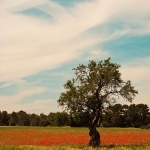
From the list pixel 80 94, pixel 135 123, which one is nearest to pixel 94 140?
pixel 80 94

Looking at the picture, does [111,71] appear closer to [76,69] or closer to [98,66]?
[98,66]

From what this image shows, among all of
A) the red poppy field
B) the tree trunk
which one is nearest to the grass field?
the red poppy field

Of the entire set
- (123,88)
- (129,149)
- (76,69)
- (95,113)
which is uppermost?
(76,69)

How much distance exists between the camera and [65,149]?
2822 centimetres

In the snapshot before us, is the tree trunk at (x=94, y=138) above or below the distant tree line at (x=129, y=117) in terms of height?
below

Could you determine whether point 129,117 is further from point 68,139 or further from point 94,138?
point 94,138

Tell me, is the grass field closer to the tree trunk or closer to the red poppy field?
the red poppy field

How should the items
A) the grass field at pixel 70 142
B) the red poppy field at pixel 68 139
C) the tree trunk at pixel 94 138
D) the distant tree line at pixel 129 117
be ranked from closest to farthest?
the grass field at pixel 70 142 < the tree trunk at pixel 94 138 < the red poppy field at pixel 68 139 < the distant tree line at pixel 129 117

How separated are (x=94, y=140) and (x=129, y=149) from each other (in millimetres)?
7392

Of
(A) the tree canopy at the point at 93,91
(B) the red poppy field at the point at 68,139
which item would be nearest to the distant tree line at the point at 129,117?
(B) the red poppy field at the point at 68,139

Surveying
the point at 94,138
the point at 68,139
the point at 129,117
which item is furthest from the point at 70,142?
the point at 129,117

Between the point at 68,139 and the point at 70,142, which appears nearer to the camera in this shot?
the point at 70,142

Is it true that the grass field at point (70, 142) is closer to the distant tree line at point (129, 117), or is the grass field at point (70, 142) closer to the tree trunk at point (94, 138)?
the tree trunk at point (94, 138)

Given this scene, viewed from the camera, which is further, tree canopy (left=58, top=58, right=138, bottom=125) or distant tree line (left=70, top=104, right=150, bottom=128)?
distant tree line (left=70, top=104, right=150, bottom=128)
